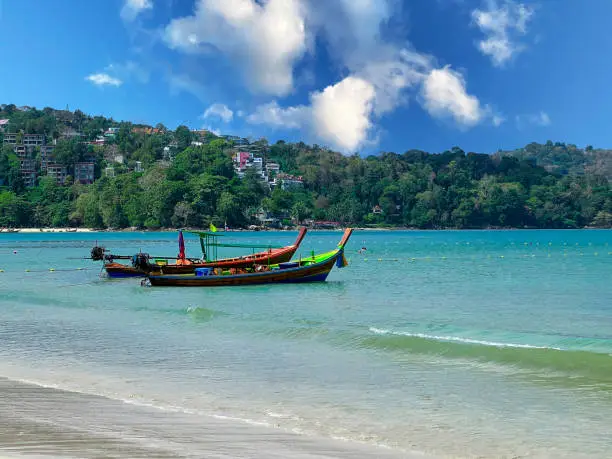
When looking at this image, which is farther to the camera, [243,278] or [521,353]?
[243,278]

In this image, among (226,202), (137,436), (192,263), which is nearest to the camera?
(137,436)

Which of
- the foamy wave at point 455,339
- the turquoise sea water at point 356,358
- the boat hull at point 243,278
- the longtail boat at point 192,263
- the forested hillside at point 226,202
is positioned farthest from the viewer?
the forested hillside at point 226,202

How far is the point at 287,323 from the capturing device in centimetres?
2142

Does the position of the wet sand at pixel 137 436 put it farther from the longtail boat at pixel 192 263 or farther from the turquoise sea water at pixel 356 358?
the longtail boat at pixel 192 263

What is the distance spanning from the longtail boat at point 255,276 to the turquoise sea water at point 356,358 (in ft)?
4.58

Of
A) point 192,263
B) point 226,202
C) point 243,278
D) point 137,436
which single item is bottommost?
point 137,436

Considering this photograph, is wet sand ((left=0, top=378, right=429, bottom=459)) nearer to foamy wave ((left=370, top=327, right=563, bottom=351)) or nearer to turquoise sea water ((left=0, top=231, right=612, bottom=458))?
turquoise sea water ((left=0, top=231, right=612, bottom=458))

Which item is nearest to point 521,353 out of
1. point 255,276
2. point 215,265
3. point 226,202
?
point 255,276

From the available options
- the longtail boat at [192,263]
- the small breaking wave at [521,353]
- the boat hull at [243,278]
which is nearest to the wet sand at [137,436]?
the small breaking wave at [521,353]

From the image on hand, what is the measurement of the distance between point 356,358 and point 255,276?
17985mm

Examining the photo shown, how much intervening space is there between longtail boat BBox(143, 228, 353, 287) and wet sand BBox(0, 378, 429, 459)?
21830 mm

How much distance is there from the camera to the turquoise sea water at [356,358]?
10.2 meters

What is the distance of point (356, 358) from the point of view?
50.8 feet

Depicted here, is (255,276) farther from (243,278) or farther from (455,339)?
(455,339)
